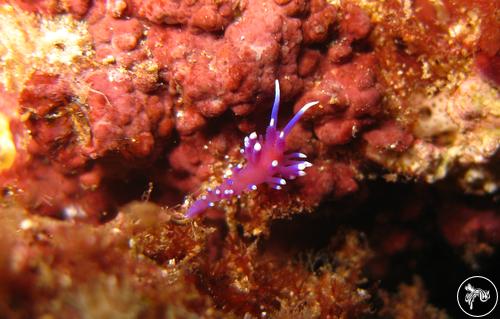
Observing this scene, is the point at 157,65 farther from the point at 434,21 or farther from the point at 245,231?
the point at 434,21

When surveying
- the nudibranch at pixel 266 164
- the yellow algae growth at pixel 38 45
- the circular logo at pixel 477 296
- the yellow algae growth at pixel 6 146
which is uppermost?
the yellow algae growth at pixel 38 45

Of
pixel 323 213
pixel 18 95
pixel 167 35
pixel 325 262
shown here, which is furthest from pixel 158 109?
pixel 325 262

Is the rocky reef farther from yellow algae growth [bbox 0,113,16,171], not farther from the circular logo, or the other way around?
the circular logo

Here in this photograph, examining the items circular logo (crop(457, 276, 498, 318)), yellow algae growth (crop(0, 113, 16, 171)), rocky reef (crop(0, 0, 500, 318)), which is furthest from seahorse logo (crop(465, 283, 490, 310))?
yellow algae growth (crop(0, 113, 16, 171))

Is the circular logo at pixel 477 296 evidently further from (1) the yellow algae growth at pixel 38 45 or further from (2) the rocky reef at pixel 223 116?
(1) the yellow algae growth at pixel 38 45

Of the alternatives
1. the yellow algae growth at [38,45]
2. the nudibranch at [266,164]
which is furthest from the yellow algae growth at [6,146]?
the nudibranch at [266,164]
